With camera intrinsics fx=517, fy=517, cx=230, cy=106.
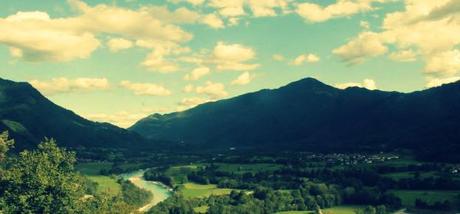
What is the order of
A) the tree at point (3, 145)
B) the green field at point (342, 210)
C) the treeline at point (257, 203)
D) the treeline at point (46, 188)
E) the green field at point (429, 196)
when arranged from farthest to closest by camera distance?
1. the green field at point (429, 196)
2. the green field at point (342, 210)
3. the treeline at point (257, 203)
4. the tree at point (3, 145)
5. the treeline at point (46, 188)

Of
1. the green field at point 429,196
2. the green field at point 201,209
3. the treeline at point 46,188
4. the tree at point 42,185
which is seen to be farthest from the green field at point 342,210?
the tree at point 42,185

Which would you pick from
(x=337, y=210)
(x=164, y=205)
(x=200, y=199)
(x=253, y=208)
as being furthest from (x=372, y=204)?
(x=164, y=205)

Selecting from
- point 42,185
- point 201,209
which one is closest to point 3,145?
point 42,185

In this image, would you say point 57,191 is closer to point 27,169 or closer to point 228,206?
point 27,169

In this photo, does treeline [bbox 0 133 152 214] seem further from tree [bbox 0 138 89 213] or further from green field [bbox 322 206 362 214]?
green field [bbox 322 206 362 214]

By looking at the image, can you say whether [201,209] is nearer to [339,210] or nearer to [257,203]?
[257,203]

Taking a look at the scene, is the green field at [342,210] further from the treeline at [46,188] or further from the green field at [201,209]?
the treeline at [46,188]

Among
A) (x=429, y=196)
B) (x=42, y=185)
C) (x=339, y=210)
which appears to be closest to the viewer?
(x=42, y=185)

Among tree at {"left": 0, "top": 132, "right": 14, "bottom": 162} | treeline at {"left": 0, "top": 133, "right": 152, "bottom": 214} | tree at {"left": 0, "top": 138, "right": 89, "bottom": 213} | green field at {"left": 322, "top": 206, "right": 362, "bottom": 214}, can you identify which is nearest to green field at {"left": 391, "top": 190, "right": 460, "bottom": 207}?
green field at {"left": 322, "top": 206, "right": 362, "bottom": 214}
